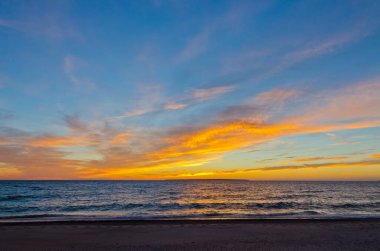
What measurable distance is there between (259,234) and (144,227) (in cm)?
705

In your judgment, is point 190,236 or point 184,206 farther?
Answer: point 184,206

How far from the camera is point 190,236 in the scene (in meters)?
14.0

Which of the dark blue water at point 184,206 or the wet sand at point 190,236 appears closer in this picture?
the wet sand at point 190,236

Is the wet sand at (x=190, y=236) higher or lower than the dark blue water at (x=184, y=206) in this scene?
higher

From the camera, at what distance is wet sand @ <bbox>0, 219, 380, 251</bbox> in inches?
469

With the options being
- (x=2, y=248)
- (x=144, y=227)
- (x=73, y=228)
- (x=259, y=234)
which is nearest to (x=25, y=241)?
(x=2, y=248)

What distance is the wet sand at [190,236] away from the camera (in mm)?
11914

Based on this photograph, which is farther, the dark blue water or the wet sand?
the dark blue water

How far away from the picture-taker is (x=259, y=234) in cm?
1461

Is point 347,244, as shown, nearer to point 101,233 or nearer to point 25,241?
point 101,233

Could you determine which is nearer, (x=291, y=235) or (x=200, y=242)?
(x=200, y=242)

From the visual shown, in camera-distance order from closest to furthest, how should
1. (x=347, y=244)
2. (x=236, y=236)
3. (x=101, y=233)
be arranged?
(x=347, y=244), (x=236, y=236), (x=101, y=233)

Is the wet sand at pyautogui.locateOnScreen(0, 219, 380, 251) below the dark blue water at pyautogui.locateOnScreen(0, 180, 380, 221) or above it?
above

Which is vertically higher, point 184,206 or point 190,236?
point 190,236
